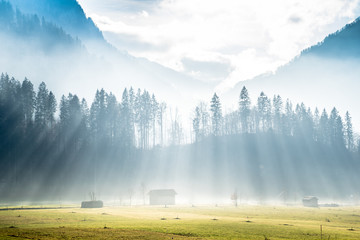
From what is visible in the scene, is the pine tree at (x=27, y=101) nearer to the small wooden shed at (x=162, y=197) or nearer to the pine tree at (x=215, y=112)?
the small wooden shed at (x=162, y=197)

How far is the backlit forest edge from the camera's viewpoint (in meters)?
101

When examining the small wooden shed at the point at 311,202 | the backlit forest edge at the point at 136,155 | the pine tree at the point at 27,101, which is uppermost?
the pine tree at the point at 27,101

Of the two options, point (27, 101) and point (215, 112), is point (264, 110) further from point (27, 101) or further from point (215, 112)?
point (27, 101)

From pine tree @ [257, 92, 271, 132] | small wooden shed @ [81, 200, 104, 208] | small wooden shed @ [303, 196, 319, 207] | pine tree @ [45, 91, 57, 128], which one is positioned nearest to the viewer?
small wooden shed @ [81, 200, 104, 208]

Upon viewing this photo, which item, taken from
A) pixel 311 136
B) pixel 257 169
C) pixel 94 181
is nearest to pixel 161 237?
pixel 94 181

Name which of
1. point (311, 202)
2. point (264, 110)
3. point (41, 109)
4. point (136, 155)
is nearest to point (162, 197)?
point (136, 155)

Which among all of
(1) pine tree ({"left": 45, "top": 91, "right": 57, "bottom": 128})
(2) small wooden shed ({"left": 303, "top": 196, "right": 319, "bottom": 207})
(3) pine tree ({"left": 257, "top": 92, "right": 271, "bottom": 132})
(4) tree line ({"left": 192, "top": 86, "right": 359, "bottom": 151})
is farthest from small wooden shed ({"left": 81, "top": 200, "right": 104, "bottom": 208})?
(3) pine tree ({"left": 257, "top": 92, "right": 271, "bottom": 132})

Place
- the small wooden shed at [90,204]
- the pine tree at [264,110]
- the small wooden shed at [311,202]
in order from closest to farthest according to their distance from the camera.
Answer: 1. the small wooden shed at [90,204]
2. the small wooden shed at [311,202]
3. the pine tree at [264,110]

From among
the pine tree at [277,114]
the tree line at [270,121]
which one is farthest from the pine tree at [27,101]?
the pine tree at [277,114]

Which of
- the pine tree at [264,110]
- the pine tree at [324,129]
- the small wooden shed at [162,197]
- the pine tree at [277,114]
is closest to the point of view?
the small wooden shed at [162,197]

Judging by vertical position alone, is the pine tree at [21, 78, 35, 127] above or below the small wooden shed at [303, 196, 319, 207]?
above

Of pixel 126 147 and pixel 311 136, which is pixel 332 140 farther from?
pixel 126 147

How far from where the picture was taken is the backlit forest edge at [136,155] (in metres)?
101

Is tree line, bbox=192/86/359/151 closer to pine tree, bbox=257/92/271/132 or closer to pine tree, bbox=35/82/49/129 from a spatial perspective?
pine tree, bbox=257/92/271/132
